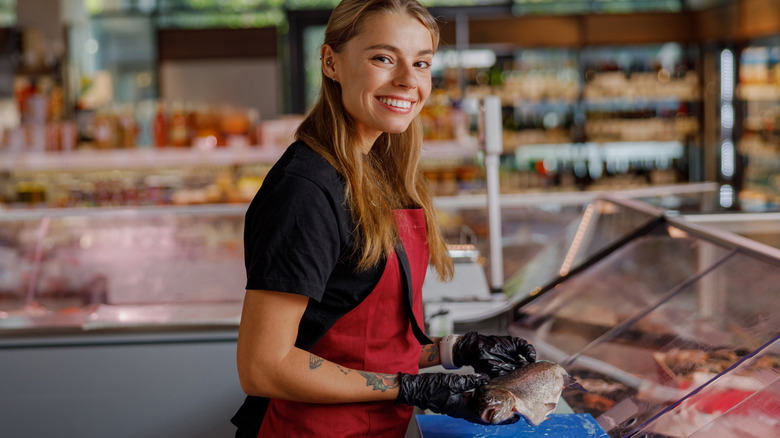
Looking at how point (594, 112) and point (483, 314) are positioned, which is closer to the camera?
point (483, 314)

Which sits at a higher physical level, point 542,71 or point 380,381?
point 542,71

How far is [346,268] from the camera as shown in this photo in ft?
4.37

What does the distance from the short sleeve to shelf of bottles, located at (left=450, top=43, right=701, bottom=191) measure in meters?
6.17

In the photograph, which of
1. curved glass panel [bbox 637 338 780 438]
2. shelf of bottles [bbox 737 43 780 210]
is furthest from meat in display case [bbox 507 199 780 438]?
shelf of bottles [bbox 737 43 780 210]

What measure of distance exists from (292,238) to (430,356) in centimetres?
54

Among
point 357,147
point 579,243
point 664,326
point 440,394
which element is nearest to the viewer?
point 440,394

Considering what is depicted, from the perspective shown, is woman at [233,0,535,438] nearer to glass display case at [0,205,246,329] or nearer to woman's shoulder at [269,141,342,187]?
woman's shoulder at [269,141,342,187]

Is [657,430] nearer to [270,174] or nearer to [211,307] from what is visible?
[270,174]

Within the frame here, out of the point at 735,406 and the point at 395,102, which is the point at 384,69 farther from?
the point at 735,406

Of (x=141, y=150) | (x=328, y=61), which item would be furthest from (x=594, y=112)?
(x=328, y=61)

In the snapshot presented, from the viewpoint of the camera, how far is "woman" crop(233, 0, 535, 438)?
122 centimetres

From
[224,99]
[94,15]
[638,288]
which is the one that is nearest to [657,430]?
[638,288]

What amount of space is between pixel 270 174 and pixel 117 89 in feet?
21.5

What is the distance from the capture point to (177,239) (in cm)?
312
